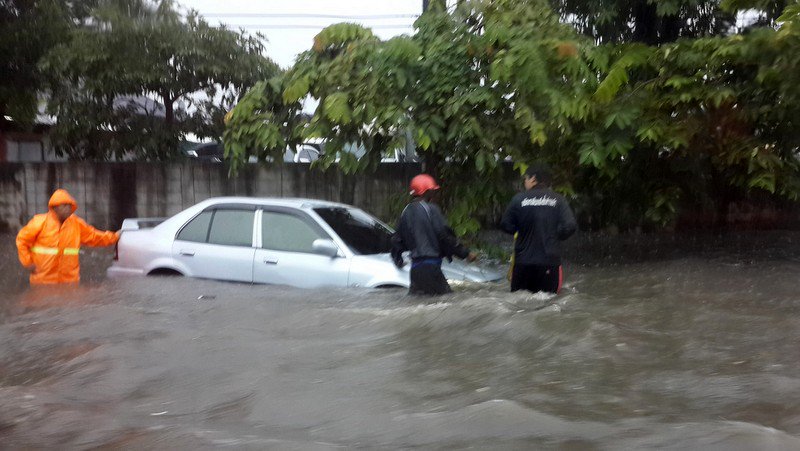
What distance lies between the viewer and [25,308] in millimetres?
7988

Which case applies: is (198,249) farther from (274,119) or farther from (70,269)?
(274,119)

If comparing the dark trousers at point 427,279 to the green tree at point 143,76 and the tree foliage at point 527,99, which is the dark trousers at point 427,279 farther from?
the green tree at point 143,76

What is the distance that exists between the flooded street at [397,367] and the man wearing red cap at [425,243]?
179 mm

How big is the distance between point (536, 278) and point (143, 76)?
7.53 m

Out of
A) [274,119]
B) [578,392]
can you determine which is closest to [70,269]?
[274,119]

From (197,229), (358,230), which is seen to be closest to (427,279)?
(358,230)

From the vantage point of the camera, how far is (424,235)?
7.16m

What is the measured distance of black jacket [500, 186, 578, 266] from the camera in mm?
7254

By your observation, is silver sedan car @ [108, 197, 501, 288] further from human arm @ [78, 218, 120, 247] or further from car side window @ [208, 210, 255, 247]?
human arm @ [78, 218, 120, 247]

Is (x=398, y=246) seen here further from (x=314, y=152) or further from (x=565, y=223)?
(x=314, y=152)

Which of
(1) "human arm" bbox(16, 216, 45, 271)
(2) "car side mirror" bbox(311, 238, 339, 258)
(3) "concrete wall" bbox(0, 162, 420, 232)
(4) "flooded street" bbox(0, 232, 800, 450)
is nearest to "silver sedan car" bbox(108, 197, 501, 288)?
(2) "car side mirror" bbox(311, 238, 339, 258)

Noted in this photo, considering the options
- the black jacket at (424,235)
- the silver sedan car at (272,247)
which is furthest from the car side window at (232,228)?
the black jacket at (424,235)

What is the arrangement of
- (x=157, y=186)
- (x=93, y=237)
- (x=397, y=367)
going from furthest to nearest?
1. (x=157, y=186)
2. (x=93, y=237)
3. (x=397, y=367)

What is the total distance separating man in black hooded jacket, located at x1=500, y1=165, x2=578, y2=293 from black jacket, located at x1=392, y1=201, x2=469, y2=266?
0.49 metres
